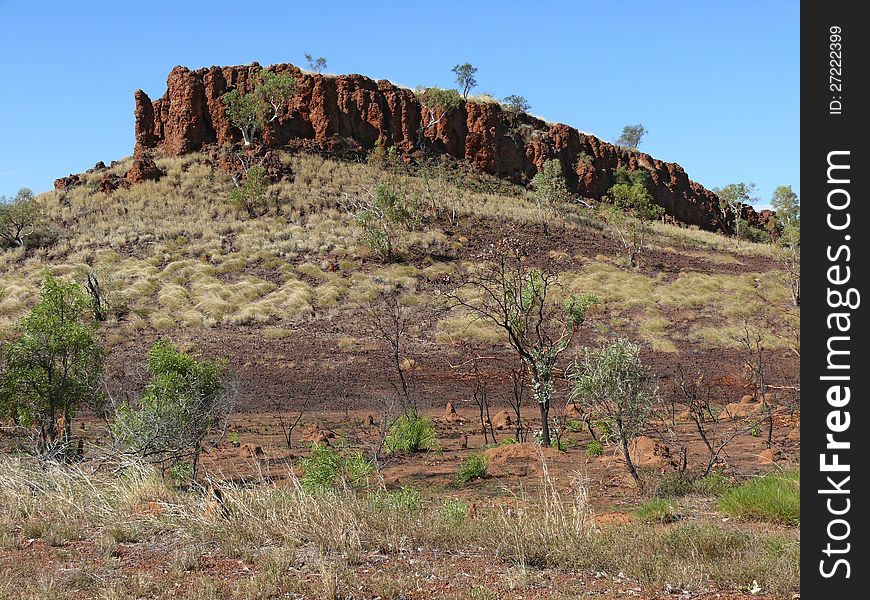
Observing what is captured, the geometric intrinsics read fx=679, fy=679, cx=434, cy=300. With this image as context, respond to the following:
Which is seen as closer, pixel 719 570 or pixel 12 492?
pixel 719 570

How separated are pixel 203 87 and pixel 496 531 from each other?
2367 inches

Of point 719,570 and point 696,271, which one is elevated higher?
point 696,271

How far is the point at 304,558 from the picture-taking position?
516 centimetres

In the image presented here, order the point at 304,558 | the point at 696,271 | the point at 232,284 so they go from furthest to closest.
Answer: the point at 696,271 < the point at 232,284 < the point at 304,558

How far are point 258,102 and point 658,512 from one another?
174ft

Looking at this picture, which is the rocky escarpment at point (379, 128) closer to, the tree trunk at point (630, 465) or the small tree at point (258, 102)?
the small tree at point (258, 102)

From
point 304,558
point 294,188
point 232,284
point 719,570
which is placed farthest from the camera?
point 294,188

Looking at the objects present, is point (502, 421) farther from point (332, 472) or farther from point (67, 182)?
point (67, 182)

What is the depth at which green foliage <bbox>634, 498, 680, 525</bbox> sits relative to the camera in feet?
23.1

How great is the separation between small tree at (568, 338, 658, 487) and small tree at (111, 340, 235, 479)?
5.45 meters

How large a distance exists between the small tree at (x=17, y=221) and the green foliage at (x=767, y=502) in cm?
4472

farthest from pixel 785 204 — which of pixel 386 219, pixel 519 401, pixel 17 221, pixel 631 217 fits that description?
pixel 17 221
